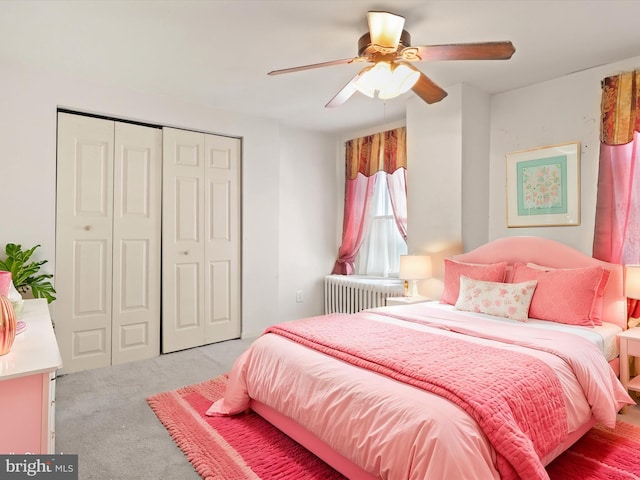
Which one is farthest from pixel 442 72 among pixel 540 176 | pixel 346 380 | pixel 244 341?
pixel 244 341

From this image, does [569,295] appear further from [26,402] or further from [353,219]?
[26,402]

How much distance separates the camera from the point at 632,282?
2525mm

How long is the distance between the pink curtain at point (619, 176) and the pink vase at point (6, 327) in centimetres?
358

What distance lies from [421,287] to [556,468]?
78.8 inches

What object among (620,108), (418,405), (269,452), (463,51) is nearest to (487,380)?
(418,405)

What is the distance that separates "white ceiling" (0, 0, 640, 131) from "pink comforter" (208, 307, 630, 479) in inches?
74.2

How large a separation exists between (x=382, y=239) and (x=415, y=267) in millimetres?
1232

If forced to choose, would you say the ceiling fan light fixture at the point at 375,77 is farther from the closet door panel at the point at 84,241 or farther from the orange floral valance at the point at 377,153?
the closet door panel at the point at 84,241

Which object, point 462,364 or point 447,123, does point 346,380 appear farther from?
point 447,123

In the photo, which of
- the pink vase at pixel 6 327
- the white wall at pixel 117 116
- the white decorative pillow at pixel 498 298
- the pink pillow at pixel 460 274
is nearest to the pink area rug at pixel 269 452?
the white decorative pillow at pixel 498 298

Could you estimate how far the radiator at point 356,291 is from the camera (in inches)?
160

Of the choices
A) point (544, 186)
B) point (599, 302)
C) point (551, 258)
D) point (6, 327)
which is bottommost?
point (599, 302)

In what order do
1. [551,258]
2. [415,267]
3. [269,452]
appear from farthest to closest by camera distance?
1. [415,267]
2. [551,258]
3. [269,452]

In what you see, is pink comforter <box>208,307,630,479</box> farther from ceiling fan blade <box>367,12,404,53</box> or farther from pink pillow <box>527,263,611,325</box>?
ceiling fan blade <box>367,12,404,53</box>
